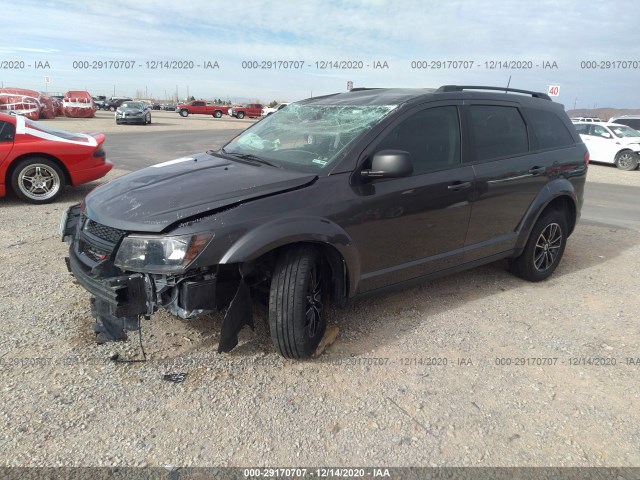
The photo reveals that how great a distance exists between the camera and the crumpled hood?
277 cm

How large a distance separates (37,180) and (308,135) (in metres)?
5.37

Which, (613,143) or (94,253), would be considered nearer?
(94,253)

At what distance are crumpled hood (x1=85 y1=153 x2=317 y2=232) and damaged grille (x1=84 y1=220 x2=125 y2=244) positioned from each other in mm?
44

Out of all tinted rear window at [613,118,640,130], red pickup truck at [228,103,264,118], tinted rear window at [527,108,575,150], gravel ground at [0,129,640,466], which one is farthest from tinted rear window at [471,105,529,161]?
red pickup truck at [228,103,264,118]

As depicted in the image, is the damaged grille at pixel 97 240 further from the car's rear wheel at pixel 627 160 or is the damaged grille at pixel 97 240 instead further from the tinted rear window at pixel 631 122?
the tinted rear window at pixel 631 122

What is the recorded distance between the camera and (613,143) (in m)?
16.4

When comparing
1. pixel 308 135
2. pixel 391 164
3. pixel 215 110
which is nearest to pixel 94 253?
pixel 308 135

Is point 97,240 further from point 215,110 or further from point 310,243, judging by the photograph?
point 215,110

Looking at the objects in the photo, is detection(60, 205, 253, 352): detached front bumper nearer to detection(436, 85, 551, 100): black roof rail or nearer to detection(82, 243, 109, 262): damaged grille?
detection(82, 243, 109, 262): damaged grille

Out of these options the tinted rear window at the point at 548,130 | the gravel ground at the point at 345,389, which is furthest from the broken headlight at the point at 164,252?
the tinted rear window at the point at 548,130

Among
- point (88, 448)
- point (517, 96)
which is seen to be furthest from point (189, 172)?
point (517, 96)

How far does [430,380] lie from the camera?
302cm

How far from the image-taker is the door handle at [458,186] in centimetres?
368

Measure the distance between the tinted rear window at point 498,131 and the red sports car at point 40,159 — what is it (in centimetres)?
602
